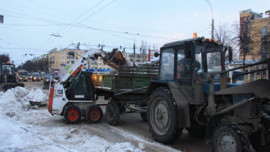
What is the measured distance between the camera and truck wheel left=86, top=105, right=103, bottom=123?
866cm

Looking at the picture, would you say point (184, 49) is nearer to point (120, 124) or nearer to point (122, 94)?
point (122, 94)

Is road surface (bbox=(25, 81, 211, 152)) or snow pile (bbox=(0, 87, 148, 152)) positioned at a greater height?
snow pile (bbox=(0, 87, 148, 152))

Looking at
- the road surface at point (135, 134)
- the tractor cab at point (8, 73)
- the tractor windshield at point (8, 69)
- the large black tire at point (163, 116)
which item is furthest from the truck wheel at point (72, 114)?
the tractor windshield at point (8, 69)

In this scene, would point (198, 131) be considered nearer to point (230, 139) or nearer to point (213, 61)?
point (213, 61)

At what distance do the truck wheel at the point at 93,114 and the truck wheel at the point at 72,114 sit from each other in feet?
1.18

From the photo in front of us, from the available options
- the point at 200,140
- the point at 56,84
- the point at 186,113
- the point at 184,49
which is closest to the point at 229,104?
the point at 186,113

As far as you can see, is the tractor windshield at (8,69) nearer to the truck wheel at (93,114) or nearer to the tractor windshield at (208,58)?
the truck wheel at (93,114)

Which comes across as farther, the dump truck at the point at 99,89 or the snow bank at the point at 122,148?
the dump truck at the point at 99,89

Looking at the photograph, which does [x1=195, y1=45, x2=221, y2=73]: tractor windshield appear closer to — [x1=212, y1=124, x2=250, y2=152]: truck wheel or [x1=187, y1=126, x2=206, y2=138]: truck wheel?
[x1=212, y1=124, x2=250, y2=152]: truck wheel

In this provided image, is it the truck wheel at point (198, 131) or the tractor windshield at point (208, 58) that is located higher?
the tractor windshield at point (208, 58)

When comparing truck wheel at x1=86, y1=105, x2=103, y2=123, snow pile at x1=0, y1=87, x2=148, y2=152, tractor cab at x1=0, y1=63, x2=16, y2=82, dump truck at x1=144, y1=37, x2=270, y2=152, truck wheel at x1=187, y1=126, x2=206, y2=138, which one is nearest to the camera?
dump truck at x1=144, y1=37, x2=270, y2=152

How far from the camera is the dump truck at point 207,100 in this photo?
14.0 ft

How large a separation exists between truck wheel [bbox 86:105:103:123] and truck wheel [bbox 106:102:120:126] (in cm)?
39

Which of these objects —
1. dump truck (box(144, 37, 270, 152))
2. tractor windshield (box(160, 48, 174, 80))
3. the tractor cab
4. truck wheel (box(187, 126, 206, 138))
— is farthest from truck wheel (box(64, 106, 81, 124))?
the tractor cab
